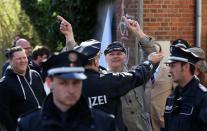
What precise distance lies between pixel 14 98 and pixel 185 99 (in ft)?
8.45

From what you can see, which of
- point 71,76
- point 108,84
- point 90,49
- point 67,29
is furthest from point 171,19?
point 71,76

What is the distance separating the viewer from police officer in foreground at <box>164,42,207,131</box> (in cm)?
514

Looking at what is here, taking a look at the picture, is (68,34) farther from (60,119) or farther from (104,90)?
(60,119)

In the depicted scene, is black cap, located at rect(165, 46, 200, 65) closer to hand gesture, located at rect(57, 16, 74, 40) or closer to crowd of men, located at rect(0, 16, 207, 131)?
crowd of men, located at rect(0, 16, 207, 131)

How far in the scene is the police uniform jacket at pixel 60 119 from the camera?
374cm

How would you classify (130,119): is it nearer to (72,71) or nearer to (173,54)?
(173,54)

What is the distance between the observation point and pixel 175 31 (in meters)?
9.16

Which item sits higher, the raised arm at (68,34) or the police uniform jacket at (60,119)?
the raised arm at (68,34)

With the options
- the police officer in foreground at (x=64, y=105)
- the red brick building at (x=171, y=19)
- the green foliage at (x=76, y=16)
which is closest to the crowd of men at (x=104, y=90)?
the police officer in foreground at (x=64, y=105)

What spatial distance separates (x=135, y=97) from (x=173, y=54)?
1.21 metres

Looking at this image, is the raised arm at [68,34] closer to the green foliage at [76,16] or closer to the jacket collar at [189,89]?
the jacket collar at [189,89]

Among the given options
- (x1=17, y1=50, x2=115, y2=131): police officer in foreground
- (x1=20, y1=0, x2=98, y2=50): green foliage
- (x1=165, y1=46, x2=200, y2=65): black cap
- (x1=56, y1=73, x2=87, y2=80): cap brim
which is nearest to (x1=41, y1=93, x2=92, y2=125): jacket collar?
(x1=17, y1=50, x2=115, y2=131): police officer in foreground

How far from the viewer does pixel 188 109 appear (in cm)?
520

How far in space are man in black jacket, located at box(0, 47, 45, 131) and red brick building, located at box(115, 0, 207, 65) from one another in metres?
2.54
